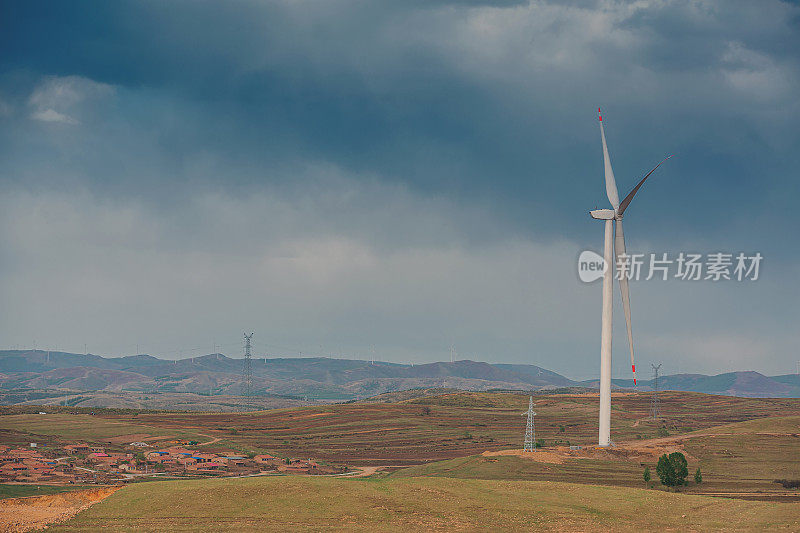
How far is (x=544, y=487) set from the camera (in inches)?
2776

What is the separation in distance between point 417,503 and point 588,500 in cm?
1731

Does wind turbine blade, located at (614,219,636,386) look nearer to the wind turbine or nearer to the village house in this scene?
the wind turbine

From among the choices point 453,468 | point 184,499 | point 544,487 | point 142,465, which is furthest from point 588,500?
point 142,465

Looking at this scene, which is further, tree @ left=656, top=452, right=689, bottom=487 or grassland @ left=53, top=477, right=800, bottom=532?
tree @ left=656, top=452, right=689, bottom=487

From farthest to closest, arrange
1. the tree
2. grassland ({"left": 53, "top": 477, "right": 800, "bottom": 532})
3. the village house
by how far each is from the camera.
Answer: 1. the village house
2. the tree
3. grassland ({"left": 53, "top": 477, "right": 800, "bottom": 532})

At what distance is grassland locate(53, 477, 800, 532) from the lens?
53562mm

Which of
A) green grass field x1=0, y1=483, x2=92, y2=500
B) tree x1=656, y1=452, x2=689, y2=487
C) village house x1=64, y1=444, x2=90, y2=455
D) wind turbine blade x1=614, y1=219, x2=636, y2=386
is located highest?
wind turbine blade x1=614, y1=219, x2=636, y2=386

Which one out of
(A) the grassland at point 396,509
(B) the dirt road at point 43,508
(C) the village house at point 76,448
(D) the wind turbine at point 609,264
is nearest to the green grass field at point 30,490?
(B) the dirt road at point 43,508

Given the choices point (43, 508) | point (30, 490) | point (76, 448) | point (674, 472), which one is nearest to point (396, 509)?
point (43, 508)

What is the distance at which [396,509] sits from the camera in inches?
2244

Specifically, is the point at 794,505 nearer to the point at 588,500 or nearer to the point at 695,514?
the point at 695,514

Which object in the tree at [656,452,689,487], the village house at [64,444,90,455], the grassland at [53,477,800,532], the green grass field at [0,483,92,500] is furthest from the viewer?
the village house at [64,444,90,455]

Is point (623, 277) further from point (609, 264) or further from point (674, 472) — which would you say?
point (674, 472)

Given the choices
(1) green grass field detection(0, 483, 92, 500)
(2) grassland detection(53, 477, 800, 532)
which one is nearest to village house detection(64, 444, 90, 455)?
(1) green grass field detection(0, 483, 92, 500)
